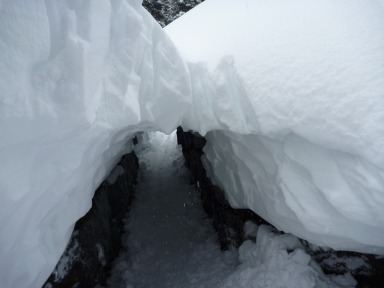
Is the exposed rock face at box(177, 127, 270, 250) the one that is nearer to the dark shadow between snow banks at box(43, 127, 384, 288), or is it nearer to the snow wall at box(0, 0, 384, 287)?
the dark shadow between snow banks at box(43, 127, 384, 288)

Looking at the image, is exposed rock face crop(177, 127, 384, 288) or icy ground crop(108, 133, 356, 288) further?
icy ground crop(108, 133, 356, 288)

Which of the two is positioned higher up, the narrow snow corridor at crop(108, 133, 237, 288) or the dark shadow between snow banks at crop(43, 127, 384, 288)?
the dark shadow between snow banks at crop(43, 127, 384, 288)

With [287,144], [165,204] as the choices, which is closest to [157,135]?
[165,204]

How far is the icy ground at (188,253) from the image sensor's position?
3.92m

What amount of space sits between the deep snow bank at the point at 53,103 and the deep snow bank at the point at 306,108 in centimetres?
110

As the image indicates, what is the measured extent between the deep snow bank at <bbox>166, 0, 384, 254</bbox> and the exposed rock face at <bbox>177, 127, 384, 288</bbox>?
355 mm

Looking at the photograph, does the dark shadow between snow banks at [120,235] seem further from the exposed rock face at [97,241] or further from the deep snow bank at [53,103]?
the deep snow bank at [53,103]

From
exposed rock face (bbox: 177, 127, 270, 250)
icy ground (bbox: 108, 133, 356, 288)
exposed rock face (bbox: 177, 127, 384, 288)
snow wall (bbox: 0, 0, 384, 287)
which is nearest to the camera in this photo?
snow wall (bbox: 0, 0, 384, 287)

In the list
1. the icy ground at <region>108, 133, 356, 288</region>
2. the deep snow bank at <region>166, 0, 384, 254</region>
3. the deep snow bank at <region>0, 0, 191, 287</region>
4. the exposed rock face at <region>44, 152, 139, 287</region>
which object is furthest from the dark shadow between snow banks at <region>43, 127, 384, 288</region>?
the deep snow bank at <region>0, 0, 191, 287</region>

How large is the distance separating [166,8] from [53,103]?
45.7 feet

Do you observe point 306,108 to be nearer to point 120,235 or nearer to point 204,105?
point 204,105

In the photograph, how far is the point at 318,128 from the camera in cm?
279

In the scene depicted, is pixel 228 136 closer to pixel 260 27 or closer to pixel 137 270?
pixel 260 27

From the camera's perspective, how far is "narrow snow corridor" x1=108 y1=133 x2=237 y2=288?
5.05m
